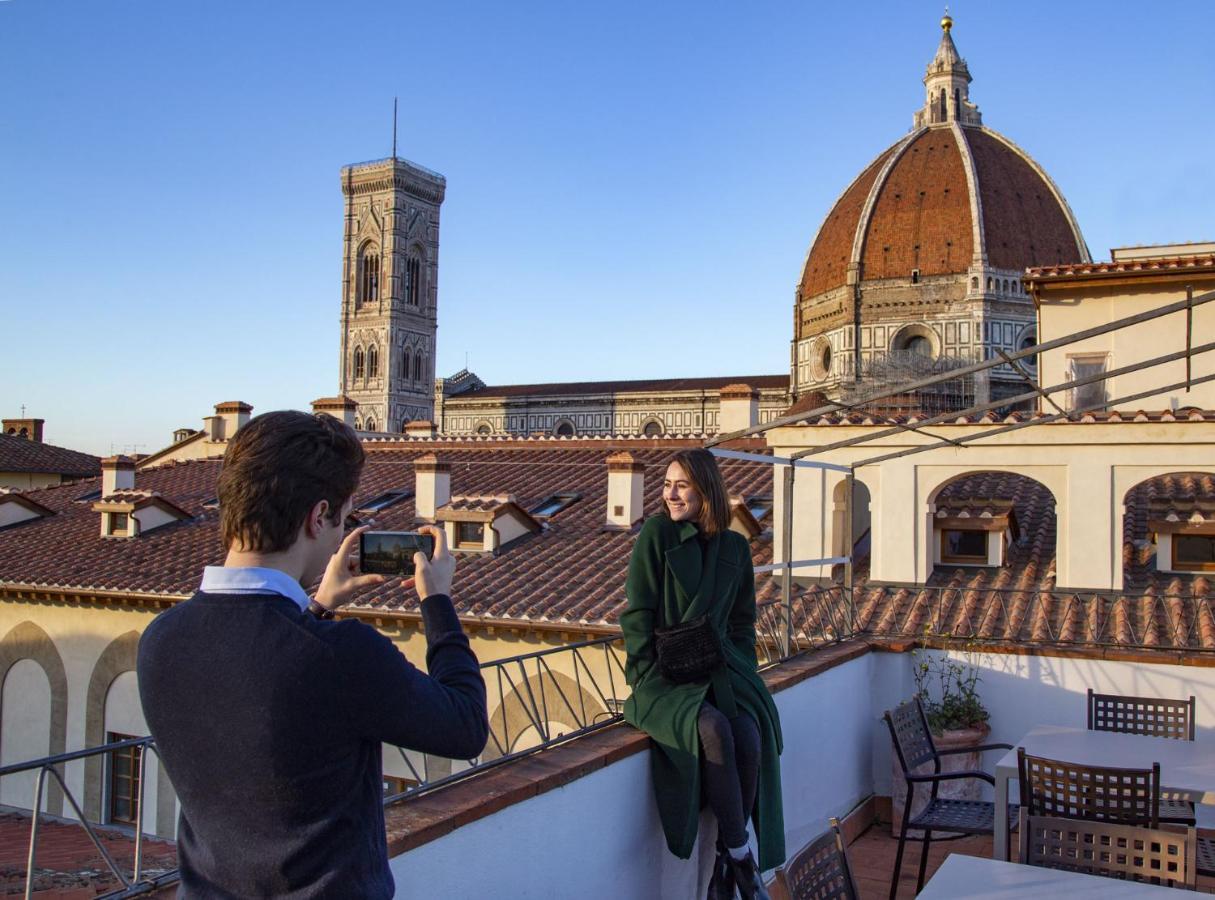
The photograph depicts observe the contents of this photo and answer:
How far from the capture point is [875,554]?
40.4ft

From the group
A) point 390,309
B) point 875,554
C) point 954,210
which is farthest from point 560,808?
point 390,309

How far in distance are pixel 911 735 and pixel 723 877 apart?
204cm

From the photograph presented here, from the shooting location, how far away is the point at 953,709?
6887 mm

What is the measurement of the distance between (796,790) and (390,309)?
85.2 m

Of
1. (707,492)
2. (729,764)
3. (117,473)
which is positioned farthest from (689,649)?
(117,473)

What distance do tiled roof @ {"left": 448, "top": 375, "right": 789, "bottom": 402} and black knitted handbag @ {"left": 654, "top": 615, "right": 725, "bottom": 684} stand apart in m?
61.6

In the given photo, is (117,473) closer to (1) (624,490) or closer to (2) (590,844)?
(1) (624,490)

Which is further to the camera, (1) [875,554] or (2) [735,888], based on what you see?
(1) [875,554]

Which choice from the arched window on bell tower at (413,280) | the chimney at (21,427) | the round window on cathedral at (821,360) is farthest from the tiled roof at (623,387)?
the chimney at (21,427)

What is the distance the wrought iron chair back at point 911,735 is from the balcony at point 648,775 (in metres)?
0.49

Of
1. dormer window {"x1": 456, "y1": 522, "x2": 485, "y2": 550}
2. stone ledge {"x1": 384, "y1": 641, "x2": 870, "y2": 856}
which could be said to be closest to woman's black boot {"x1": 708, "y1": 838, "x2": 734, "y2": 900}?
stone ledge {"x1": 384, "y1": 641, "x2": 870, "y2": 856}

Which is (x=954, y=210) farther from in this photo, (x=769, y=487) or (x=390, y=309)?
(x=769, y=487)

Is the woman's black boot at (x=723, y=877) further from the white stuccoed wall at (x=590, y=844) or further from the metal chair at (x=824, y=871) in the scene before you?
the metal chair at (x=824, y=871)

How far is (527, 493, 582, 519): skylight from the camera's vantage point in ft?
55.0
